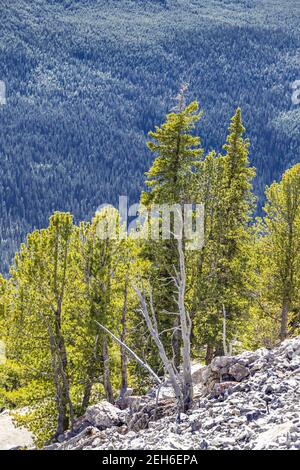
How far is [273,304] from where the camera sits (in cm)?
3030

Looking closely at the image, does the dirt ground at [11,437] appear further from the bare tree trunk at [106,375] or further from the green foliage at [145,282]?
the bare tree trunk at [106,375]

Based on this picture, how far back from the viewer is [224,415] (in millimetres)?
14953

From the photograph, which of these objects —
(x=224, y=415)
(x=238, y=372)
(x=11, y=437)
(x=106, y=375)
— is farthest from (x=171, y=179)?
(x=11, y=437)

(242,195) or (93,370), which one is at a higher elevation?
(242,195)

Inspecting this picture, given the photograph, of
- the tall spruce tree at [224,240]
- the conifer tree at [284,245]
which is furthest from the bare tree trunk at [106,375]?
the conifer tree at [284,245]

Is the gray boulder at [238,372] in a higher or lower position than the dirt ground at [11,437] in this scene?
higher

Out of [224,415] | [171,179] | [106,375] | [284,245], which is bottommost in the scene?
[106,375]

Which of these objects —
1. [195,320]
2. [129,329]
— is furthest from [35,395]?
[195,320]

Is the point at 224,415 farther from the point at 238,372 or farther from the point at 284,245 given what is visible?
the point at 284,245

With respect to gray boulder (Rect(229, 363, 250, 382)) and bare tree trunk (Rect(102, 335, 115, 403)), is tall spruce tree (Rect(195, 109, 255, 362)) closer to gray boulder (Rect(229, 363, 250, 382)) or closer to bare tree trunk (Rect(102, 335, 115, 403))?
bare tree trunk (Rect(102, 335, 115, 403))

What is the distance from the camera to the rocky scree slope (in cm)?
1347

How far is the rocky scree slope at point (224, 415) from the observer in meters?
13.5

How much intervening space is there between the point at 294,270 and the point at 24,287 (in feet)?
35.6
